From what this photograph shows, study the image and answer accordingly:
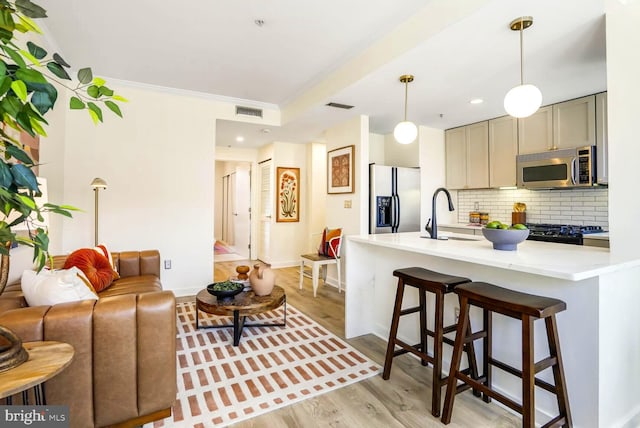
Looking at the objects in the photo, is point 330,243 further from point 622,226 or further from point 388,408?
point 622,226

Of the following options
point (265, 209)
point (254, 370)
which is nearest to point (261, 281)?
point (254, 370)

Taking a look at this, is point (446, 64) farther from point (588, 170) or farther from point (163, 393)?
point (163, 393)

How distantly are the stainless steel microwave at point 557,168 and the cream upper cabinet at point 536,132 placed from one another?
12 cm

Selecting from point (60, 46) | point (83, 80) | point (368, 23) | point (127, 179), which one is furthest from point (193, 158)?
point (83, 80)

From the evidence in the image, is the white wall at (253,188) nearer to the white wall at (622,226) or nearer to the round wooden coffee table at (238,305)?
the round wooden coffee table at (238,305)

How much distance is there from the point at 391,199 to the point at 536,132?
6.07 feet

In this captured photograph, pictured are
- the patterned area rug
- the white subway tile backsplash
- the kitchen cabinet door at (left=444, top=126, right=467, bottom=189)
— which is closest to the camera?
the patterned area rug

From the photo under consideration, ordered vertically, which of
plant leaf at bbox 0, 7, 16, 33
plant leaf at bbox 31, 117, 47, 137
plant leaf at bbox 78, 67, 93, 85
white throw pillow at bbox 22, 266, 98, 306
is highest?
plant leaf at bbox 0, 7, 16, 33

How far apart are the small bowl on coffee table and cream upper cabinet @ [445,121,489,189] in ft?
11.5

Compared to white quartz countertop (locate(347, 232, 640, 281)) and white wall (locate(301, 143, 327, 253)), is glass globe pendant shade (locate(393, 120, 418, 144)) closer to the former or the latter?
white quartz countertop (locate(347, 232, 640, 281))

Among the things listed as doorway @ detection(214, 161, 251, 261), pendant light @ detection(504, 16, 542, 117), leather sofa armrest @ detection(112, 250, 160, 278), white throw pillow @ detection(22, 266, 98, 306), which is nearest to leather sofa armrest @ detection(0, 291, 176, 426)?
white throw pillow @ detection(22, 266, 98, 306)

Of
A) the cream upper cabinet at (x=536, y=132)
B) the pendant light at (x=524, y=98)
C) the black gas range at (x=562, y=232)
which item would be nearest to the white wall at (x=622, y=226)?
the pendant light at (x=524, y=98)

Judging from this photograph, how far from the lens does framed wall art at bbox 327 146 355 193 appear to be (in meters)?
4.41

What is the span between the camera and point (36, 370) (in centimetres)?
106
